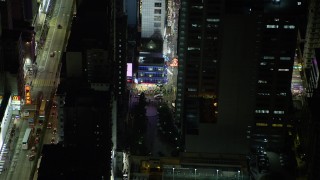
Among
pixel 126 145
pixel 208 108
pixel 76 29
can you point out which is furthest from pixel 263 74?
pixel 76 29

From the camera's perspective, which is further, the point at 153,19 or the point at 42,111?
the point at 153,19

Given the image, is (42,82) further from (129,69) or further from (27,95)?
(129,69)

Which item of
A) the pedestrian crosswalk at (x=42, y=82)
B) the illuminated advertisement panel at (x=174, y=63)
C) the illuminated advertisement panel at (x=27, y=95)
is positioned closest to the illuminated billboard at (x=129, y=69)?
the illuminated advertisement panel at (x=174, y=63)

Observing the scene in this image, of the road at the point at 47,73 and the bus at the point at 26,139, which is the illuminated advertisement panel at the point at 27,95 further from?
the bus at the point at 26,139

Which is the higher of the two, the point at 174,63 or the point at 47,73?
the point at 174,63

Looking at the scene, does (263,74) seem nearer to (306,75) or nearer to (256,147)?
(256,147)

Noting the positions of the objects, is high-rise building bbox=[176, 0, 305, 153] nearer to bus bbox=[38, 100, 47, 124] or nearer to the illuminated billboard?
the illuminated billboard

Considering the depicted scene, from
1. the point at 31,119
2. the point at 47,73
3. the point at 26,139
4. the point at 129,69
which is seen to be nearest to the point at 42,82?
the point at 47,73

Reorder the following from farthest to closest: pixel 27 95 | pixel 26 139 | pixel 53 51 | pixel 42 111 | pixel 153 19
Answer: pixel 53 51, pixel 153 19, pixel 27 95, pixel 42 111, pixel 26 139
